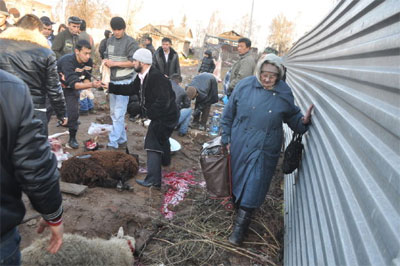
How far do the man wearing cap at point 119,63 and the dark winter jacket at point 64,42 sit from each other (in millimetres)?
1220

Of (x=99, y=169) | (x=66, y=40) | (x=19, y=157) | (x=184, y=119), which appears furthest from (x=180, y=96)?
(x=19, y=157)

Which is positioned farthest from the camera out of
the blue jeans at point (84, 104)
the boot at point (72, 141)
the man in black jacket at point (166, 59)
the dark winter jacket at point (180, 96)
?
the man in black jacket at point (166, 59)

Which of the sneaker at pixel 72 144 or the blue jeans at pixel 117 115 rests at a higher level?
the blue jeans at pixel 117 115

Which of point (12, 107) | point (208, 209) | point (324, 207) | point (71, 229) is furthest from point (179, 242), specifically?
point (12, 107)

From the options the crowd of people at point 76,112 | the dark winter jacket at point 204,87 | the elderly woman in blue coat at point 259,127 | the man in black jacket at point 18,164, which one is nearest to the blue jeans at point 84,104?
the crowd of people at point 76,112

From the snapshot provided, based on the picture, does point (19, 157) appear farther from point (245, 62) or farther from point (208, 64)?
point (208, 64)

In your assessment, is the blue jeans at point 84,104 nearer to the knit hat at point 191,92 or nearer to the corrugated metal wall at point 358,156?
the knit hat at point 191,92

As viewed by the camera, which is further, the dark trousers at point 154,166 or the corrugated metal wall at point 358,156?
the dark trousers at point 154,166

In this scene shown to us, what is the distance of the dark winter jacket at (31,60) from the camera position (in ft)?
10.8

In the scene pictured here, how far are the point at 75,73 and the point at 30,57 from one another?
206cm

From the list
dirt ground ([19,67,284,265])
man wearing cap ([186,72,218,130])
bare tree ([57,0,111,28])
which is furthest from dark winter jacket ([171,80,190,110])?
bare tree ([57,0,111,28])

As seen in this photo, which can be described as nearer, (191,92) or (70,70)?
(70,70)

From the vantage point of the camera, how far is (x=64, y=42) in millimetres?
6574

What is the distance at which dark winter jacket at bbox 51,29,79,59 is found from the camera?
655 cm
